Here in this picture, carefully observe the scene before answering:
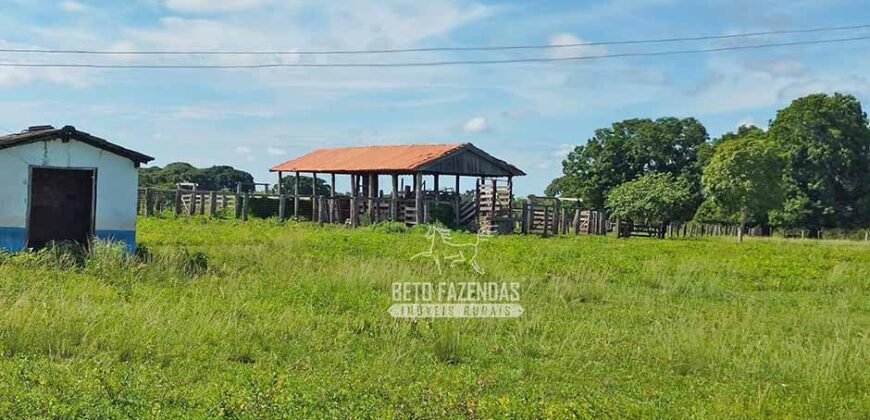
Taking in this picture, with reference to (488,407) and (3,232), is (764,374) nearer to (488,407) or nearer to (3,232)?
(488,407)

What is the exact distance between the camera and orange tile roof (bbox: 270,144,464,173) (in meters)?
34.0

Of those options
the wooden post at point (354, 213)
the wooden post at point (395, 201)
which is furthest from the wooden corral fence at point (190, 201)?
the wooden post at point (395, 201)

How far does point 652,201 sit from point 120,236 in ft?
92.0

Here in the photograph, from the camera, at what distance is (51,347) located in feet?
25.1

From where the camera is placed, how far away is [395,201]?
34.0 m

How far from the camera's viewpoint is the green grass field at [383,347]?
249 inches

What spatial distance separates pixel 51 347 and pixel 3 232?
8.85 meters

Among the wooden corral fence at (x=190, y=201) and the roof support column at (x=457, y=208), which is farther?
the wooden corral fence at (x=190, y=201)

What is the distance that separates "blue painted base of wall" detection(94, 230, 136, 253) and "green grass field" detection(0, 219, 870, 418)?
2.01 metres

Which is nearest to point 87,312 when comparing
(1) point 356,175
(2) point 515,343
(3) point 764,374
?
(2) point 515,343

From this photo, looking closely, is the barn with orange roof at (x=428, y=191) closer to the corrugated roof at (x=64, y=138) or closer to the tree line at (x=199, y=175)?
the corrugated roof at (x=64, y=138)

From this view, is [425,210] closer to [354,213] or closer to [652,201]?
[354,213]

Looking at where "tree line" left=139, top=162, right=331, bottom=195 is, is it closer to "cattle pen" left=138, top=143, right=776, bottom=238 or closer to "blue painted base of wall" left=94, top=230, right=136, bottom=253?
"cattle pen" left=138, top=143, right=776, bottom=238

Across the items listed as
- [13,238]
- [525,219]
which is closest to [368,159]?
[525,219]
